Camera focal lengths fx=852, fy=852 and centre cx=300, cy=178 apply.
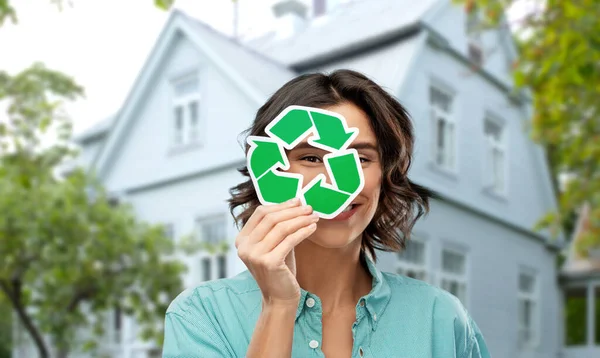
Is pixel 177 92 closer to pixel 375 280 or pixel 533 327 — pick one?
pixel 533 327

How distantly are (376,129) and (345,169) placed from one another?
0.15 meters

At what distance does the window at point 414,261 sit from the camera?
12.3 meters

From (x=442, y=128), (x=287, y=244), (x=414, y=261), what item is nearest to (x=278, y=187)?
(x=287, y=244)

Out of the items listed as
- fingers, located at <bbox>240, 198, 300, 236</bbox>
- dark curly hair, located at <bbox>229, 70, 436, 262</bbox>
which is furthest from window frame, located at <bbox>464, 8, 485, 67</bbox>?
fingers, located at <bbox>240, 198, 300, 236</bbox>

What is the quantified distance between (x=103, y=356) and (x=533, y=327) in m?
8.00

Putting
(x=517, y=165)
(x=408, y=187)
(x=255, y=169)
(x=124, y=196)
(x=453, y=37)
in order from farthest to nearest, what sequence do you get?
(x=517, y=165) < (x=124, y=196) < (x=453, y=37) < (x=408, y=187) < (x=255, y=169)

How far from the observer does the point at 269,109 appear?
1608mm

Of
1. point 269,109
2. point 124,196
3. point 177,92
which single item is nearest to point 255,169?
point 269,109

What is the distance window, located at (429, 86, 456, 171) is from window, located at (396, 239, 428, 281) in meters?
1.33

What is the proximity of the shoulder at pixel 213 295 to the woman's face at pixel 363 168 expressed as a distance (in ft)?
0.48

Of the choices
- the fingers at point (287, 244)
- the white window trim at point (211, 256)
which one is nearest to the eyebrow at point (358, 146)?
the fingers at point (287, 244)

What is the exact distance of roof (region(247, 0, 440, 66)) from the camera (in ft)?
41.6

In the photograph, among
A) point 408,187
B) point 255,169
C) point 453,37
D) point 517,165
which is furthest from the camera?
point 517,165

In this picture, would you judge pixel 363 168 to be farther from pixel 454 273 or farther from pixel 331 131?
pixel 454 273
